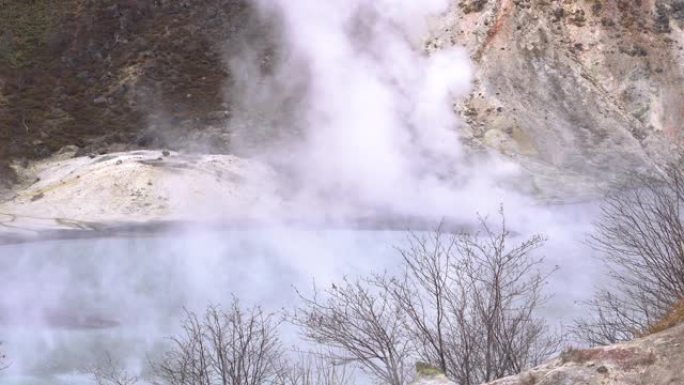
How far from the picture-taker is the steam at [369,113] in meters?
26.5

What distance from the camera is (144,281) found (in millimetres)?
21875

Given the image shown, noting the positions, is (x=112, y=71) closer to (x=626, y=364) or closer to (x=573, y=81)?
(x=573, y=81)

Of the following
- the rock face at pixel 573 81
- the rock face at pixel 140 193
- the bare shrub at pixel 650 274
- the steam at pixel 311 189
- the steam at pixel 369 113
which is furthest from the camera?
the rock face at pixel 573 81

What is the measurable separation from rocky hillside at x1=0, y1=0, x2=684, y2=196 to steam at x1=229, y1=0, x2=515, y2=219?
820 millimetres

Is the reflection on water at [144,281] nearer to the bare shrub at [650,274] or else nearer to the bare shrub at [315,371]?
the bare shrub at [650,274]

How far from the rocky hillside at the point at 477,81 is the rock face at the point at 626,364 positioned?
20.1 metres

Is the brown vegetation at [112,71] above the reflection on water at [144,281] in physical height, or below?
above

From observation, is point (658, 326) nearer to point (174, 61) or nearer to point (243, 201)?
point (243, 201)

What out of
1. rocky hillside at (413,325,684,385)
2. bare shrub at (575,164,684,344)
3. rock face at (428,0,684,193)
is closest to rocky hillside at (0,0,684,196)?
rock face at (428,0,684,193)

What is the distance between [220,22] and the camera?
3506cm

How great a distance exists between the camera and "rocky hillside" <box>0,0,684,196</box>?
91.0 ft

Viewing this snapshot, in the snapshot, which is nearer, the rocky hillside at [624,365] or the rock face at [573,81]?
the rocky hillside at [624,365]

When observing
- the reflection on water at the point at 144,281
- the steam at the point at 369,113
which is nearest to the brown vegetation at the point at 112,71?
the steam at the point at 369,113

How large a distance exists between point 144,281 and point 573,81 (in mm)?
16599
